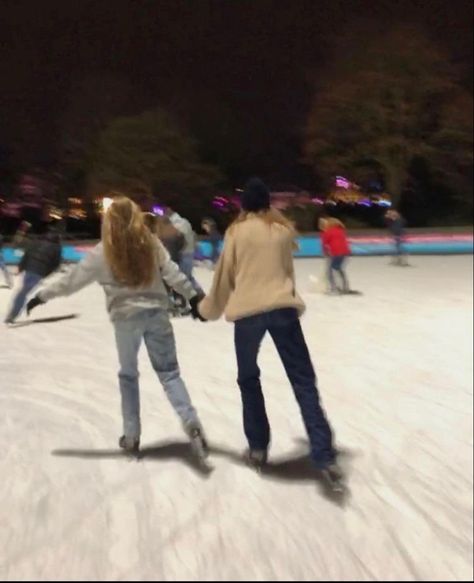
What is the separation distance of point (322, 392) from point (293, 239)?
1.57 metres

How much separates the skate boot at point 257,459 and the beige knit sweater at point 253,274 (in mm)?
502

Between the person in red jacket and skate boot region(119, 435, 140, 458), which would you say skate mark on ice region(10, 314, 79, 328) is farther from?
the person in red jacket

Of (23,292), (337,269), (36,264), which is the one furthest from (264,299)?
(337,269)

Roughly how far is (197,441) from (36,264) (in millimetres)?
1452

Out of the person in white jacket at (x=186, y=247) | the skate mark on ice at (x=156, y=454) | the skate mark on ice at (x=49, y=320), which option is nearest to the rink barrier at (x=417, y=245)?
the person in white jacket at (x=186, y=247)

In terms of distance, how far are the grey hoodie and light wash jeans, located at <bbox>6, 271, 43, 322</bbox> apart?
151cm

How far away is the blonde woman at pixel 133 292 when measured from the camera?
1838 millimetres

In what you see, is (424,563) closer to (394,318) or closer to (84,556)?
(84,556)

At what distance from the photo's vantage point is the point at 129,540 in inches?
66.8

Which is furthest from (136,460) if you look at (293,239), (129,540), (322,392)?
(322,392)

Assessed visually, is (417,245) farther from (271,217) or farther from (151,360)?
(271,217)

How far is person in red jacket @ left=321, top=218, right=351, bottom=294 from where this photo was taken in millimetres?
6355

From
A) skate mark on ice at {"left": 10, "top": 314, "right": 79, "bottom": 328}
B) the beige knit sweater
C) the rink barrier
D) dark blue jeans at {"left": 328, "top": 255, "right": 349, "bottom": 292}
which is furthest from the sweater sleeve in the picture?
the rink barrier

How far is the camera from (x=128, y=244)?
1.84 meters
